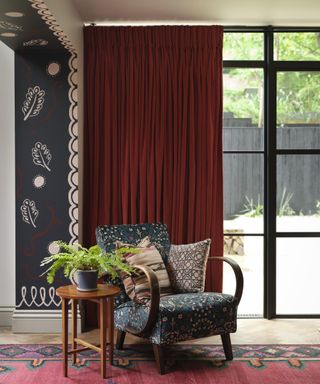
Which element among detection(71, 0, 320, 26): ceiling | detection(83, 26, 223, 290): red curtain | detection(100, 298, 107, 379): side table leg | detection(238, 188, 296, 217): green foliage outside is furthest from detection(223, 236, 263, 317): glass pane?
detection(71, 0, 320, 26): ceiling

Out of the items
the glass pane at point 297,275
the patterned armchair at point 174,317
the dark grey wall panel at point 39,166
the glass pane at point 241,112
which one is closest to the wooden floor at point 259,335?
the glass pane at point 297,275

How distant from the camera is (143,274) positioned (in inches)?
161

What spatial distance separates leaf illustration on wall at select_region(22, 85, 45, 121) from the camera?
4.86 metres

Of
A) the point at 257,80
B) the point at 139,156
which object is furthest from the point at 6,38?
the point at 257,80

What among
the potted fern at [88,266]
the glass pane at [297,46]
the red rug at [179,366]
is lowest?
the red rug at [179,366]

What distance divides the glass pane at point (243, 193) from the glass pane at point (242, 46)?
862 mm

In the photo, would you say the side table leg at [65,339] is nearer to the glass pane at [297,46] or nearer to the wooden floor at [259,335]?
the wooden floor at [259,335]

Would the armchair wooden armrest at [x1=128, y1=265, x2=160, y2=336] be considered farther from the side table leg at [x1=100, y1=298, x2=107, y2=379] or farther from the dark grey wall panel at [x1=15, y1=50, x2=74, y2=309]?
the dark grey wall panel at [x1=15, y1=50, x2=74, y2=309]

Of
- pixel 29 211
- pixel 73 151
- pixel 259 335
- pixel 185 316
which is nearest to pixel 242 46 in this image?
pixel 73 151

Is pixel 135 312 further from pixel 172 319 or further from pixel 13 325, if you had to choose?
pixel 13 325

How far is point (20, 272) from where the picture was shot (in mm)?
4895

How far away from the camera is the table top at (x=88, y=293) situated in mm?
3764

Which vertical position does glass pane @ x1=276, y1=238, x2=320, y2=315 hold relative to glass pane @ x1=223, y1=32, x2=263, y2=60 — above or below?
below

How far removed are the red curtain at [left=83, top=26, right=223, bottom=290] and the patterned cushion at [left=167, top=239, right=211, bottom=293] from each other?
704 mm
